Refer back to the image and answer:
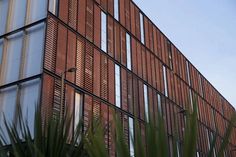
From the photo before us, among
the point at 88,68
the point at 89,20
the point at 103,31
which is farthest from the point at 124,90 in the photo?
the point at 89,20

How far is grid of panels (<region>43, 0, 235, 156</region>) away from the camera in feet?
53.8

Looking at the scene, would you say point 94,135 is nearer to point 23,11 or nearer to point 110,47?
point 23,11

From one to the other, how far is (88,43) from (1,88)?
4.96 meters

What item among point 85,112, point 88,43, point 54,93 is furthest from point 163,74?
point 54,93

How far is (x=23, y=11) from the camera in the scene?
677 inches

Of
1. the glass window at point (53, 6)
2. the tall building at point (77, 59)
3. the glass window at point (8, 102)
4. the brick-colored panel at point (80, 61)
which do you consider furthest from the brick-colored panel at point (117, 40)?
the glass window at point (8, 102)

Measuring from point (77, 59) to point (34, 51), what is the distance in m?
2.26

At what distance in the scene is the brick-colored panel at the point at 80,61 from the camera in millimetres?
16723

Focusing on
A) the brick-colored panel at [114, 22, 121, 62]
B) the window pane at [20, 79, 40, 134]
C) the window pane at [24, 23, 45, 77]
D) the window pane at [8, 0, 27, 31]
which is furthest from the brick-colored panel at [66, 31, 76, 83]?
the brick-colored panel at [114, 22, 121, 62]

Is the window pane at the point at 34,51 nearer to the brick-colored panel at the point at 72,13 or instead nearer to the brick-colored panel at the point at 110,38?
the brick-colored panel at the point at 72,13

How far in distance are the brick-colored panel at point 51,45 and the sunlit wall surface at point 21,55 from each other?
8.8 inches

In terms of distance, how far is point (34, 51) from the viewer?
15555mm

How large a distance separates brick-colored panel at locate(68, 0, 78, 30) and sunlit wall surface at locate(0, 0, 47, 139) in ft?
5.06

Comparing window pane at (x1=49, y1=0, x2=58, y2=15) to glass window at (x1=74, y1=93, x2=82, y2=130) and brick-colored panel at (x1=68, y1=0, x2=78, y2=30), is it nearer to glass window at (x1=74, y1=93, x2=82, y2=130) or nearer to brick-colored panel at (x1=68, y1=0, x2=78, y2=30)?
brick-colored panel at (x1=68, y1=0, x2=78, y2=30)
